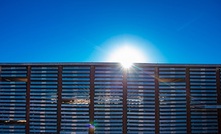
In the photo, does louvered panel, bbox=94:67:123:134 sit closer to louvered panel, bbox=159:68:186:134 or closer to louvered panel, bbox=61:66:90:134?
louvered panel, bbox=61:66:90:134

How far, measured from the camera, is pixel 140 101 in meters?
12.8

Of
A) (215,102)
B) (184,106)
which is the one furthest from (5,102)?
(215,102)

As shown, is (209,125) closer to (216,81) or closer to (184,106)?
(184,106)

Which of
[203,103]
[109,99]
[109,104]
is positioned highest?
[109,99]

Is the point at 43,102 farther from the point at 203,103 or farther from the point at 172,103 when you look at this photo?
the point at 203,103

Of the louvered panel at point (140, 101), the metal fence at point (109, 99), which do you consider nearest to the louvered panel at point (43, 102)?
the metal fence at point (109, 99)

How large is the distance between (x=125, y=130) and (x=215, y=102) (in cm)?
562

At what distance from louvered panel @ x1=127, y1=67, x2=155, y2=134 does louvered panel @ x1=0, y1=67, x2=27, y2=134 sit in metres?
6.35

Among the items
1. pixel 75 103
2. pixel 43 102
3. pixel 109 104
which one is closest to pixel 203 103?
pixel 109 104

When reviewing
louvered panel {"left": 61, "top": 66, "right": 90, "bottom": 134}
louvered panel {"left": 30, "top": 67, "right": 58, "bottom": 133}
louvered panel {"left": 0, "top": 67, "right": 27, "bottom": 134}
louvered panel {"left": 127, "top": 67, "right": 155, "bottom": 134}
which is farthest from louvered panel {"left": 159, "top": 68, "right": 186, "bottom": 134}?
louvered panel {"left": 0, "top": 67, "right": 27, "bottom": 134}

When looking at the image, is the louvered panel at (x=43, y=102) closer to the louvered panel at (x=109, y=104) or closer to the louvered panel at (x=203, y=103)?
the louvered panel at (x=109, y=104)

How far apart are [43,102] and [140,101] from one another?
5.81m

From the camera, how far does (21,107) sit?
12766mm

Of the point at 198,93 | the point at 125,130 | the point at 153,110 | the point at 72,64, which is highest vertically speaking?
the point at 72,64
